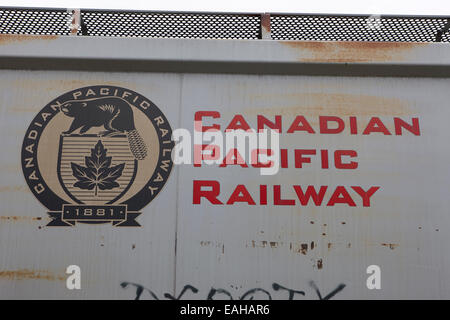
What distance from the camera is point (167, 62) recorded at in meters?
2.63

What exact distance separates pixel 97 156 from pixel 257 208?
1.06 m

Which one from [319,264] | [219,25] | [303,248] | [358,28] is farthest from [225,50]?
[319,264]

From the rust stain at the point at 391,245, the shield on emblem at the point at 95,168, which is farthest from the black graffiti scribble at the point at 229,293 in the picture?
the shield on emblem at the point at 95,168

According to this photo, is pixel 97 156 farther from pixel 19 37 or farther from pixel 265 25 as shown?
pixel 265 25

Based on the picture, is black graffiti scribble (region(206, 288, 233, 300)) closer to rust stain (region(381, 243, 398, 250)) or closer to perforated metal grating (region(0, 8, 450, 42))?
rust stain (region(381, 243, 398, 250))

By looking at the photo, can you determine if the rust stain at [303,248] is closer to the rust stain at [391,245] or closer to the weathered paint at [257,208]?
the weathered paint at [257,208]

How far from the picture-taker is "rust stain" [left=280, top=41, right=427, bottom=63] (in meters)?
2.63

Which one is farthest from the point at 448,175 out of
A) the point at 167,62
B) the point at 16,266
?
the point at 16,266

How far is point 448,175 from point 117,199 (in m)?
2.12

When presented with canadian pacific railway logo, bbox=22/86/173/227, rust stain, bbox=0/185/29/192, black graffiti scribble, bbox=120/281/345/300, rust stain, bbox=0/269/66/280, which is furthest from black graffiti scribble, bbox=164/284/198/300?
rust stain, bbox=0/185/29/192

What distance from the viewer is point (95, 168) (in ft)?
8.04

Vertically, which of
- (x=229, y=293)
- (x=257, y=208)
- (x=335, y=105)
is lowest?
(x=229, y=293)

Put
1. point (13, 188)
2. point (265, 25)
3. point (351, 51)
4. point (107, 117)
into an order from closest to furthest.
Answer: point (13, 188), point (107, 117), point (351, 51), point (265, 25)

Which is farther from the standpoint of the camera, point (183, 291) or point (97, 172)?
point (97, 172)
